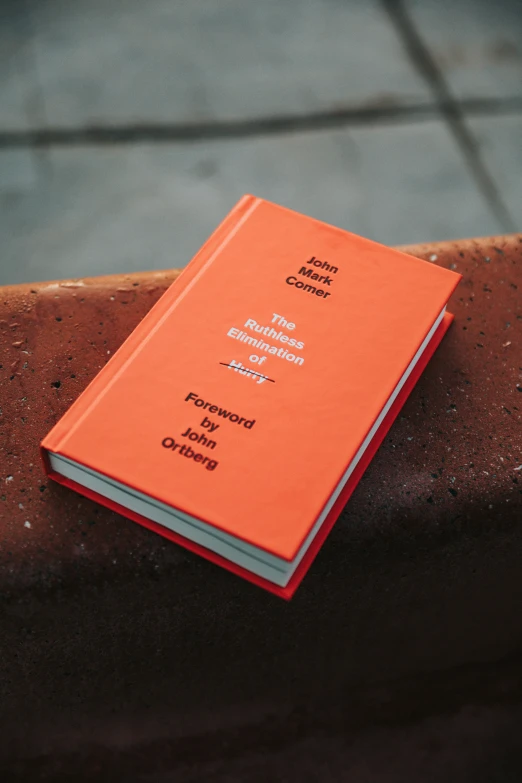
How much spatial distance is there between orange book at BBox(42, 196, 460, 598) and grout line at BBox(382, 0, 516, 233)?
1403mm

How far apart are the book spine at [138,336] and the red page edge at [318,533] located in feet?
0.09

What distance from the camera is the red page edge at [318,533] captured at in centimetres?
71

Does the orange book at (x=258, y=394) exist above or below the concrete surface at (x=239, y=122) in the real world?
below

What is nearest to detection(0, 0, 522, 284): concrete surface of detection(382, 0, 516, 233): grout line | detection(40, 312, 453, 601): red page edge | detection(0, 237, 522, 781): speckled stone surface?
detection(382, 0, 516, 233): grout line

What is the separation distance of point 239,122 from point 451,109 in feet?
2.15

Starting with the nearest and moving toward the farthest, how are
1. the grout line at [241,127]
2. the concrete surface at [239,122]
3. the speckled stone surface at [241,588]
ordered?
1. the speckled stone surface at [241,588]
2. the concrete surface at [239,122]
3. the grout line at [241,127]

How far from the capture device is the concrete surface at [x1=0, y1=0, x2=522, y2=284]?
6.89 feet

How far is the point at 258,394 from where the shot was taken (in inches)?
29.7

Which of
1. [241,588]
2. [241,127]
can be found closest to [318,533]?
[241,588]

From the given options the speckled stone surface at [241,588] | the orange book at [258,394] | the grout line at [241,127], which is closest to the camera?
the orange book at [258,394]

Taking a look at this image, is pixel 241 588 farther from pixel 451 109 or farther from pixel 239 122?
pixel 451 109

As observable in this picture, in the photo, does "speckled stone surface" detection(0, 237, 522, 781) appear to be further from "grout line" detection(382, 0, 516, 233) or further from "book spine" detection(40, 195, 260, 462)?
"grout line" detection(382, 0, 516, 233)

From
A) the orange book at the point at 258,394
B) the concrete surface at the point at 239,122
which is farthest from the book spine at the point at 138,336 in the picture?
the concrete surface at the point at 239,122

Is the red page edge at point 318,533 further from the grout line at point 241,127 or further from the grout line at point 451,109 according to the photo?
the grout line at point 241,127
